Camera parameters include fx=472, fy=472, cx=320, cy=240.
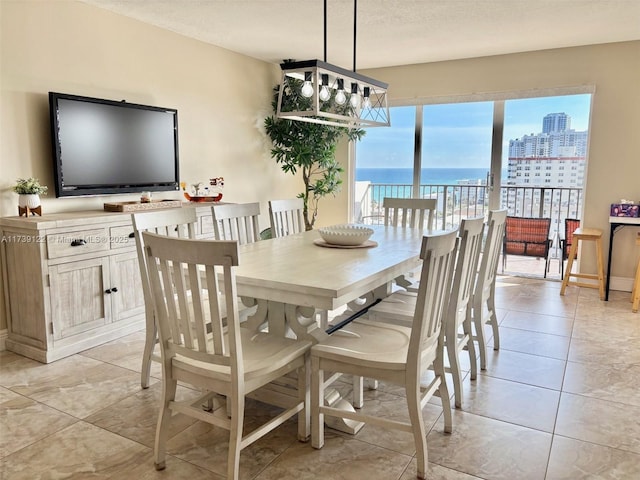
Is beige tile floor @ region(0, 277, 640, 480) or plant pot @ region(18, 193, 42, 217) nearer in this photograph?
beige tile floor @ region(0, 277, 640, 480)

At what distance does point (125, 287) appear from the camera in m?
3.54

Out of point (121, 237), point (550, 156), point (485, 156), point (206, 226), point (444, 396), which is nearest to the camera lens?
point (444, 396)

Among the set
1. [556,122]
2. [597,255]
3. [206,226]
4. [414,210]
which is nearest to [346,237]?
[414,210]

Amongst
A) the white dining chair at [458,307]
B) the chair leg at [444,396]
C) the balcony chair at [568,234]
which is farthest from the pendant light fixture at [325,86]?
the balcony chair at [568,234]

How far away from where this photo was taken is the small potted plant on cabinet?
3117 mm

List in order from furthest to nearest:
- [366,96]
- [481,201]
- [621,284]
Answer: [481,201] → [621,284] → [366,96]

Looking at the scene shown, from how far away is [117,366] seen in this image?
305 centimetres

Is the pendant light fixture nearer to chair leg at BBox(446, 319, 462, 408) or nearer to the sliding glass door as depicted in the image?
chair leg at BBox(446, 319, 462, 408)

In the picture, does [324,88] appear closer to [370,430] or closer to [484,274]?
[484,274]

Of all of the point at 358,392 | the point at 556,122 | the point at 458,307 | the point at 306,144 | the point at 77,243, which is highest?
the point at 556,122

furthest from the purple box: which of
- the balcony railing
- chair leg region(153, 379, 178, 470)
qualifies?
chair leg region(153, 379, 178, 470)

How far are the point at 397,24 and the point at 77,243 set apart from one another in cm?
311

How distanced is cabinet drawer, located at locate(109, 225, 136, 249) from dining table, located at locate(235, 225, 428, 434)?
1.17m

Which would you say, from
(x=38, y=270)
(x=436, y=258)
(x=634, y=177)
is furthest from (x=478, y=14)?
(x=38, y=270)
